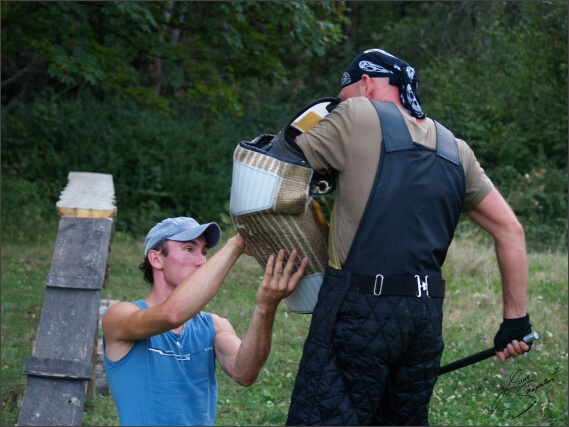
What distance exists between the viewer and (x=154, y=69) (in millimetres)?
21047

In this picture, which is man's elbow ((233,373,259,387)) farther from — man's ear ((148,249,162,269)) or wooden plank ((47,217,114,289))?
wooden plank ((47,217,114,289))

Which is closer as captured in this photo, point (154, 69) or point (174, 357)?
point (174, 357)

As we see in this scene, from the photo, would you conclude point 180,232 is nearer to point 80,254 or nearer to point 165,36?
point 80,254

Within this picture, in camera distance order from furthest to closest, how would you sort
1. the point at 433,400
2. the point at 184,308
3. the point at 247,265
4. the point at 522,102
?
the point at 522,102
the point at 247,265
the point at 433,400
the point at 184,308

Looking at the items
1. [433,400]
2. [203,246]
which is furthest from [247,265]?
[203,246]

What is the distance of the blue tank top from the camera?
9.94 ft

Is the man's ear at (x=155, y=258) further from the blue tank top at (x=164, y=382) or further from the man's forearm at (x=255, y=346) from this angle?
the man's forearm at (x=255, y=346)

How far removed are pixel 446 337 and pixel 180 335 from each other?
4693 mm

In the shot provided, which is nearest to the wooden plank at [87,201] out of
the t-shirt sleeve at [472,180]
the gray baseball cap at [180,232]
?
the gray baseball cap at [180,232]

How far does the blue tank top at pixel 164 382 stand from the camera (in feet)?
9.94

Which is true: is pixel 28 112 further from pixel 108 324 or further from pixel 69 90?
pixel 108 324

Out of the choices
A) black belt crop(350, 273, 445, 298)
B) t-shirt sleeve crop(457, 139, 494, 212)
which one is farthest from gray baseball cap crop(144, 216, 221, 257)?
t-shirt sleeve crop(457, 139, 494, 212)

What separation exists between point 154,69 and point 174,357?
61.1ft

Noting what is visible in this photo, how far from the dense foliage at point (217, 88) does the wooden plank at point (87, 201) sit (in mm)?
3915
